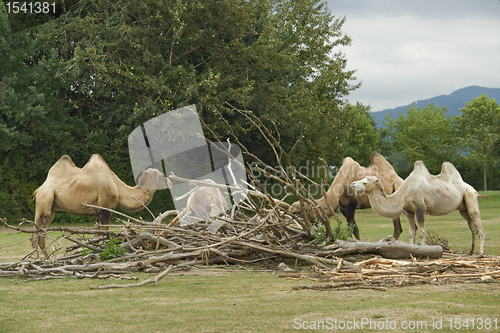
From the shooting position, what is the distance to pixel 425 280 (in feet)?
22.7

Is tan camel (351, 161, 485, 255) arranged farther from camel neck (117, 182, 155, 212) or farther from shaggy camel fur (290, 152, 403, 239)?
camel neck (117, 182, 155, 212)

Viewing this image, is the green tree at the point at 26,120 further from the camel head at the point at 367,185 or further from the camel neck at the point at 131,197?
the camel head at the point at 367,185

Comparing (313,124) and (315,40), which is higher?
(315,40)

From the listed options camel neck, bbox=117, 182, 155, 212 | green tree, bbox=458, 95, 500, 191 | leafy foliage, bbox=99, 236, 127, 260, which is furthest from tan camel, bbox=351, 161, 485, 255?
green tree, bbox=458, 95, 500, 191

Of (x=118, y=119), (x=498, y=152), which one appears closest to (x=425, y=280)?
(x=118, y=119)

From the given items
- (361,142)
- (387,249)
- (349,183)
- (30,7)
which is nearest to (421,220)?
(387,249)

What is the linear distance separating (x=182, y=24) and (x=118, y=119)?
4.55 metres

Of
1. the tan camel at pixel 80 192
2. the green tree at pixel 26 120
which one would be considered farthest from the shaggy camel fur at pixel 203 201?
the green tree at pixel 26 120

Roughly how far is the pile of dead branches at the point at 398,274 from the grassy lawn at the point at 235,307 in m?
0.20

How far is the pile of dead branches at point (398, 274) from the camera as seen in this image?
6789 millimetres

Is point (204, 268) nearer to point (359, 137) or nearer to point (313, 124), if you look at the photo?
point (313, 124)

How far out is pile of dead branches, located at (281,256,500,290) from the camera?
6789 mm

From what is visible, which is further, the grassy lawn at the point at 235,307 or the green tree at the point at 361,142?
the green tree at the point at 361,142

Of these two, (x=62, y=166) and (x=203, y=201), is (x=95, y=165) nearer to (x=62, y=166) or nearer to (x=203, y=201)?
(x=62, y=166)
